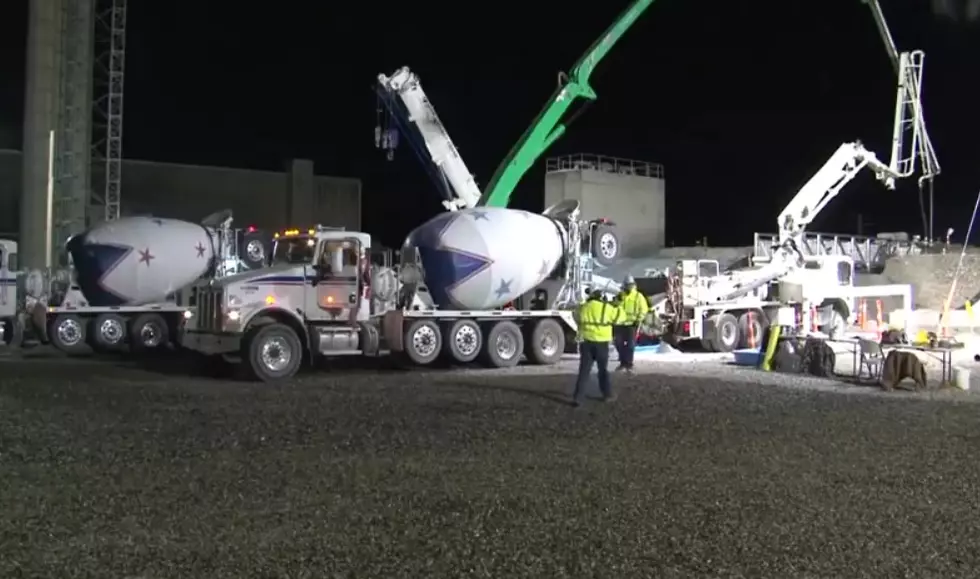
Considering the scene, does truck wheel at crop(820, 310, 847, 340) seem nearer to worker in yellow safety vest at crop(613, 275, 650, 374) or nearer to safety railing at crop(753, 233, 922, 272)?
safety railing at crop(753, 233, 922, 272)

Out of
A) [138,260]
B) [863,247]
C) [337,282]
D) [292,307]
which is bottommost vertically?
[292,307]

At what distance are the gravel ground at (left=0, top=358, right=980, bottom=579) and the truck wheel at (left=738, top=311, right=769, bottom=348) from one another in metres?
11.1

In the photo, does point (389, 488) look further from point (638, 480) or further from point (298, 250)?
point (298, 250)

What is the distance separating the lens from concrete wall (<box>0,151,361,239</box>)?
4441 cm

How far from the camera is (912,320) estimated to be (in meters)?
24.7

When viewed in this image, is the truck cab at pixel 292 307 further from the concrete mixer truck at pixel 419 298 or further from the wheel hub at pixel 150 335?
the wheel hub at pixel 150 335

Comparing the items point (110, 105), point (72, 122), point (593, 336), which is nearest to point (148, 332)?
point (593, 336)

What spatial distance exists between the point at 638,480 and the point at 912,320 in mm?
18840

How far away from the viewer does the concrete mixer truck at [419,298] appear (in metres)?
16.9

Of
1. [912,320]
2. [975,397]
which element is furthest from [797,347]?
[912,320]

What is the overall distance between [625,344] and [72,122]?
2776cm

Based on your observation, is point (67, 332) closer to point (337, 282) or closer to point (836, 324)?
point (337, 282)

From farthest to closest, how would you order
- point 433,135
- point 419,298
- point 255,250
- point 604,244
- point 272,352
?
point 433,135, point 255,250, point 604,244, point 419,298, point 272,352

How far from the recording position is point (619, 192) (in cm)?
4597
